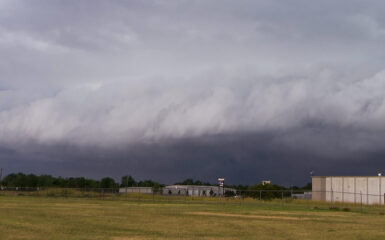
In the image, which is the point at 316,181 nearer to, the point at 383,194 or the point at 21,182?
the point at 383,194

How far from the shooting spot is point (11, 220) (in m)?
35.7

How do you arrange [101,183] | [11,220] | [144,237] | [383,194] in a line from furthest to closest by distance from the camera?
[101,183], [383,194], [11,220], [144,237]

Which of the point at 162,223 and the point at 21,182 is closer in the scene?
the point at 162,223

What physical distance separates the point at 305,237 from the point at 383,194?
65.4 meters

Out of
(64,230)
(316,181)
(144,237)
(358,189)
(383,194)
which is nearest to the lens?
(144,237)

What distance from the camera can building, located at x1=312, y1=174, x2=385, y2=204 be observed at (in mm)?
90688

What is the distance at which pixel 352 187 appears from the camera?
320 feet

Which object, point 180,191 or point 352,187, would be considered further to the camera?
point 180,191

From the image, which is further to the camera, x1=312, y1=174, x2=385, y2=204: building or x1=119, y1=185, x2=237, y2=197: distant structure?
x1=119, y1=185, x2=237, y2=197: distant structure

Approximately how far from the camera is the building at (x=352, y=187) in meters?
90.7

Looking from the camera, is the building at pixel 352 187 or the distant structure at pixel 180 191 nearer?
the building at pixel 352 187

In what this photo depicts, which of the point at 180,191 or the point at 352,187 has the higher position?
the point at 352,187

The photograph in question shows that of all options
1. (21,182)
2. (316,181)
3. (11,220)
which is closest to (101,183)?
(21,182)

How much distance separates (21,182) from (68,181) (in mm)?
15025
